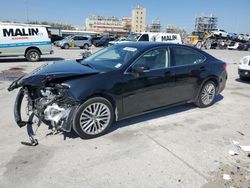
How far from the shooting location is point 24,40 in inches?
531

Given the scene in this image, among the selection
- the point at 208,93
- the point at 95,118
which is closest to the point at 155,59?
the point at 95,118

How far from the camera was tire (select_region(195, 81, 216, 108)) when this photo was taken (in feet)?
18.4

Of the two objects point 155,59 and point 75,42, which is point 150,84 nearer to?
point 155,59

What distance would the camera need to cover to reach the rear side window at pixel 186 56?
493 cm

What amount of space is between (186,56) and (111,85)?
210 centimetres

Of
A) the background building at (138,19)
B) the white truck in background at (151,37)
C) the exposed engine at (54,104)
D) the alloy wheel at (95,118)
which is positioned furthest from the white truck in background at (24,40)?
the background building at (138,19)

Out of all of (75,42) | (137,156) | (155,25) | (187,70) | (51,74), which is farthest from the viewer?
(155,25)

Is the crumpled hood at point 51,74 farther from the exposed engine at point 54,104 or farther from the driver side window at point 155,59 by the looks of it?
the driver side window at point 155,59

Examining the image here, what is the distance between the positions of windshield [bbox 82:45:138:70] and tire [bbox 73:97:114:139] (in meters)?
0.70

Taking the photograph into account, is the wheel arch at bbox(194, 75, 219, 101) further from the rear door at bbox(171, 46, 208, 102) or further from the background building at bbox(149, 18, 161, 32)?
the background building at bbox(149, 18, 161, 32)

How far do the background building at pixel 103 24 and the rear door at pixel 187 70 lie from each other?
110 m

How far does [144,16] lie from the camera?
12388 centimetres

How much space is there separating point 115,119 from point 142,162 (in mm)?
1143

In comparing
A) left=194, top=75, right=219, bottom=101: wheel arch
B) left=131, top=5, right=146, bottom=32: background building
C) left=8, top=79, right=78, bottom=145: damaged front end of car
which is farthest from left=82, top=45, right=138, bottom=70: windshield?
left=131, top=5, right=146, bottom=32: background building
